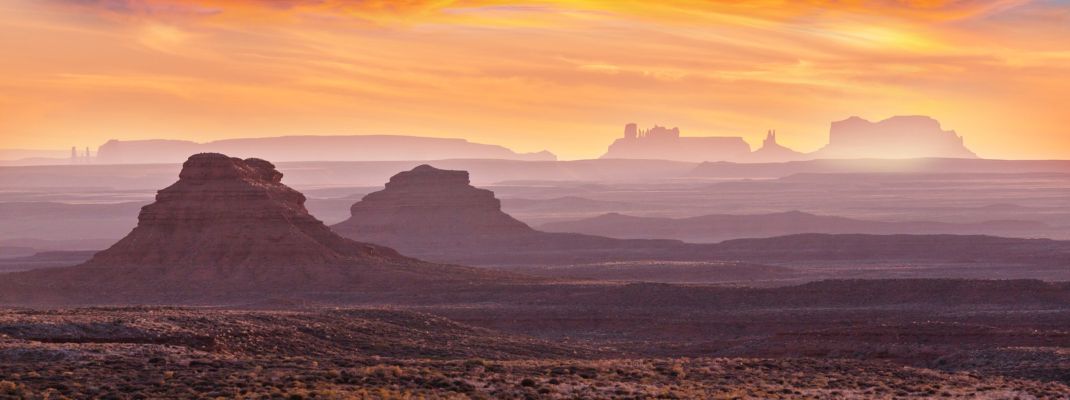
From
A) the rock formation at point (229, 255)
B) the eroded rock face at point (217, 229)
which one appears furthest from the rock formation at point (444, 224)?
the eroded rock face at point (217, 229)

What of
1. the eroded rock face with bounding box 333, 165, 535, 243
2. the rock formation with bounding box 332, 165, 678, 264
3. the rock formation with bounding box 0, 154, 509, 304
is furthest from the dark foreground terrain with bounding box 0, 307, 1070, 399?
the eroded rock face with bounding box 333, 165, 535, 243

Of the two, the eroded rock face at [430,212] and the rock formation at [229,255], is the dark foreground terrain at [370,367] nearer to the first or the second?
the rock formation at [229,255]

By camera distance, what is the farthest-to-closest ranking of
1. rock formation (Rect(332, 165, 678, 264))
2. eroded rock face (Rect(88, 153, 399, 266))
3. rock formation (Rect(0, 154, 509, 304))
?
rock formation (Rect(332, 165, 678, 264)), eroded rock face (Rect(88, 153, 399, 266)), rock formation (Rect(0, 154, 509, 304))

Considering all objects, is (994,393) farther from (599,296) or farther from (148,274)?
(148,274)

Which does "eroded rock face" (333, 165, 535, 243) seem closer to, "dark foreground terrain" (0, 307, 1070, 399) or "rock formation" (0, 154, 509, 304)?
"rock formation" (0, 154, 509, 304)

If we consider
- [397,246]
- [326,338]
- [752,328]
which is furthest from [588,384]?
[397,246]
